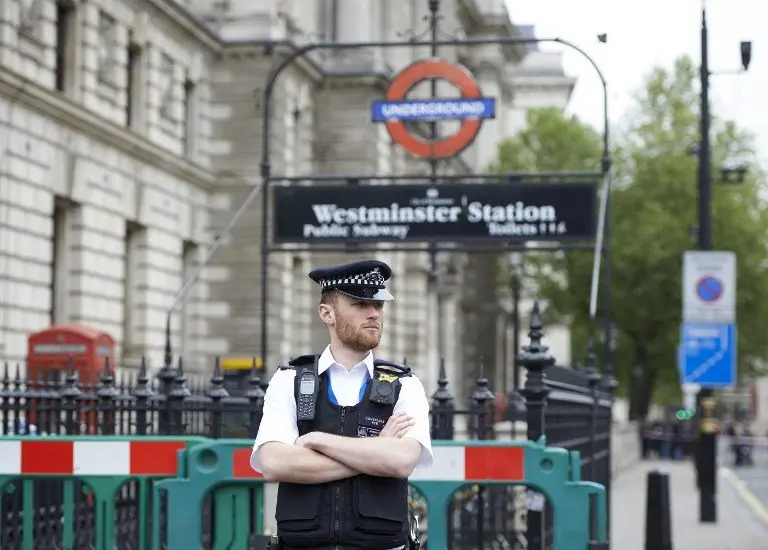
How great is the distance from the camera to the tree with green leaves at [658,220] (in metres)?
57.2

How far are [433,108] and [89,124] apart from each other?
34.9 feet

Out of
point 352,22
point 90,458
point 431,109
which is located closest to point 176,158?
point 352,22

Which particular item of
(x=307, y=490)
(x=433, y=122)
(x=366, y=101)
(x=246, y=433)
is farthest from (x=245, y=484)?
(x=366, y=101)

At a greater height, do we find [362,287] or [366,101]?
[366,101]

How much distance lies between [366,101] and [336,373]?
40.9 m

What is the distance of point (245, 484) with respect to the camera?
25.4 ft

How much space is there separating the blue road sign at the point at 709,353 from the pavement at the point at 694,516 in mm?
1687

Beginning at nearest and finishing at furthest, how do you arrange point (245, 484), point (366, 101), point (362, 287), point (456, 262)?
point (362, 287), point (245, 484), point (366, 101), point (456, 262)

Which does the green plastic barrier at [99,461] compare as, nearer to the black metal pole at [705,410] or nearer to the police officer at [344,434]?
the police officer at [344,434]

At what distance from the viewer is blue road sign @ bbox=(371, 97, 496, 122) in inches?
835

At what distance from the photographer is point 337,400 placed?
557 cm

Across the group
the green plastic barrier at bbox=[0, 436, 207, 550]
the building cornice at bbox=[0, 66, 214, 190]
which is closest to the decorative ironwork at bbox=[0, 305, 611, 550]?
the green plastic barrier at bbox=[0, 436, 207, 550]

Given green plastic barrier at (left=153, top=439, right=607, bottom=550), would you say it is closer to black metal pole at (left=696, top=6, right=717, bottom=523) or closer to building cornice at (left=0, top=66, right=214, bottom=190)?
black metal pole at (left=696, top=6, right=717, bottom=523)

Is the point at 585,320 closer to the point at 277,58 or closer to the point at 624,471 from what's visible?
the point at 624,471
